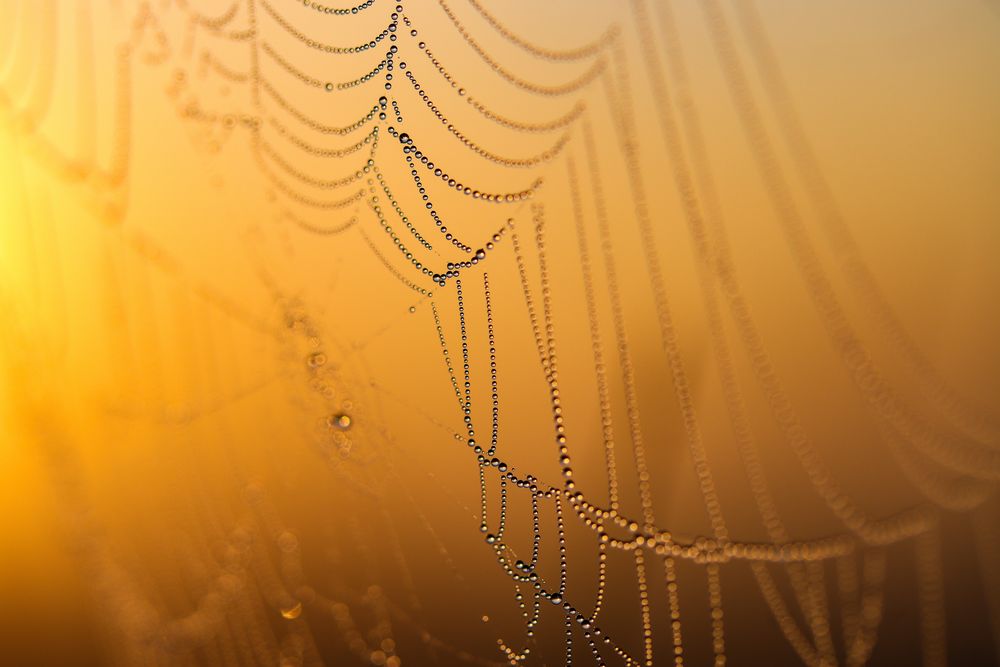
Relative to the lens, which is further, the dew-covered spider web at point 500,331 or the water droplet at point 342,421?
the water droplet at point 342,421

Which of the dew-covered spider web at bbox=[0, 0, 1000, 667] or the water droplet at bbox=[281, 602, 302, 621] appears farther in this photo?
the water droplet at bbox=[281, 602, 302, 621]

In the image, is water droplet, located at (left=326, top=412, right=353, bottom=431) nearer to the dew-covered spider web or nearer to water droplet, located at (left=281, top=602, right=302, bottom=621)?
the dew-covered spider web

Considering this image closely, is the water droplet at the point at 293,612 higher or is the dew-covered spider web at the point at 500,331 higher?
the dew-covered spider web at the point at 500,331

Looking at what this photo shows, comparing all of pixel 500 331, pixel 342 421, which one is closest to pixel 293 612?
pixel 342 421

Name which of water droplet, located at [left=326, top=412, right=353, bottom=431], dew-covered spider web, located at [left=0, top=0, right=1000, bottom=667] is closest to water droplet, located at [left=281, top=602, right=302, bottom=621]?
dew-covered spider web, located at [left=0, top=0, right=1000, bottom=667]

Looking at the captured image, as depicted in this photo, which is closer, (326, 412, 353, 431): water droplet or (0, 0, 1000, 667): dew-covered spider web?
(0, 0, 1000, 667): dew-covered spider web

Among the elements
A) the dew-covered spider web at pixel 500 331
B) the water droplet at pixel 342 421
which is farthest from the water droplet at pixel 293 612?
the water droplet at pixel 342 421

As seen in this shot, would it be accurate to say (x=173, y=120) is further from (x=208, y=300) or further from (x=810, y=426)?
(x=810, y=426)

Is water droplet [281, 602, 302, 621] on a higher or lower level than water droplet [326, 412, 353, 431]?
lower

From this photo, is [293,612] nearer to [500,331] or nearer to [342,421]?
[342,421]

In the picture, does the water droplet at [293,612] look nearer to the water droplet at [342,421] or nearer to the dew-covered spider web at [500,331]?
the dew-covered spider web at [500,331]

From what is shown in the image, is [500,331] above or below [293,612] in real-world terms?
above

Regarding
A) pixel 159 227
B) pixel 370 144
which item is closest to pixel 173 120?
pixel 159 227
